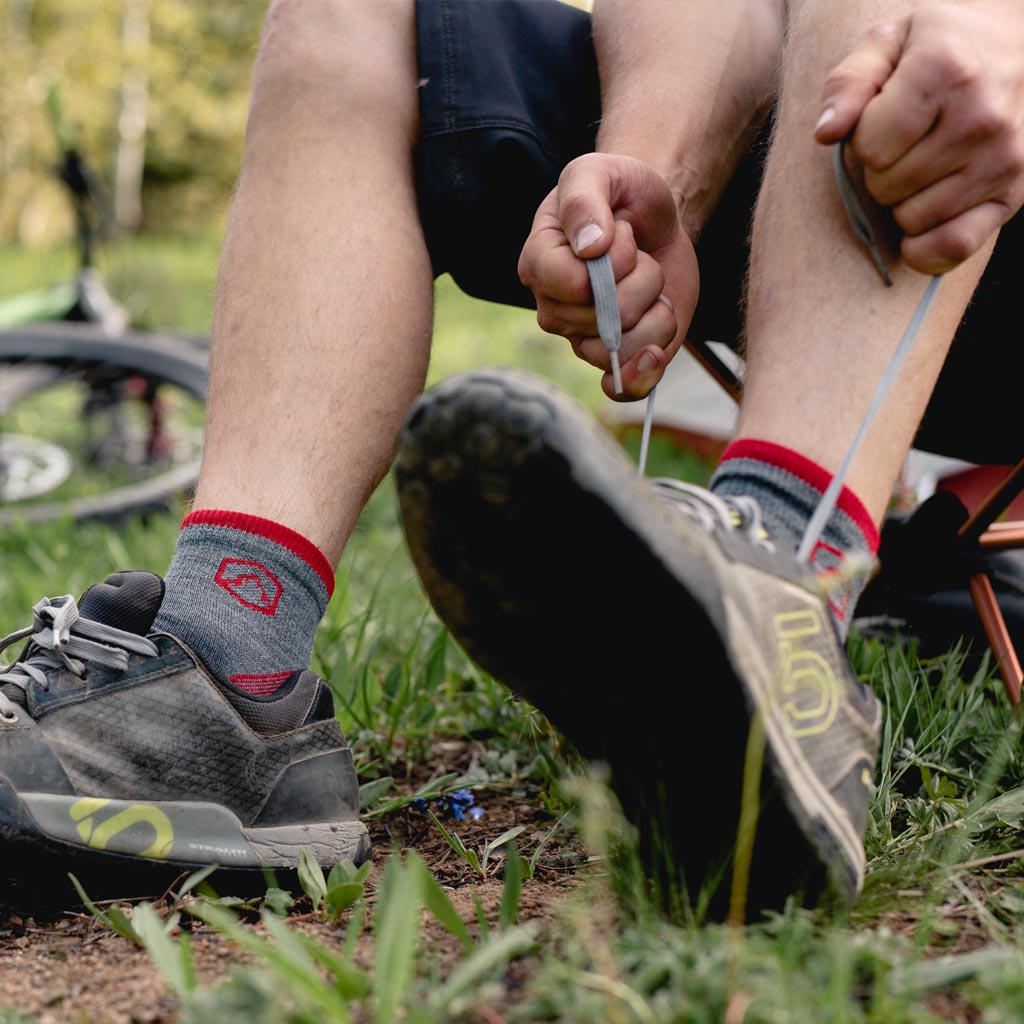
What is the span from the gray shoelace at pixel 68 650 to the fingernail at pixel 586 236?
56 centimetres

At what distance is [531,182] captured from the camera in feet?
4.73

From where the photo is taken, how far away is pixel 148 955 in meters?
0.95

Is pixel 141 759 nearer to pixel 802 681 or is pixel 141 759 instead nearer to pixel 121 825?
pixel 121 825

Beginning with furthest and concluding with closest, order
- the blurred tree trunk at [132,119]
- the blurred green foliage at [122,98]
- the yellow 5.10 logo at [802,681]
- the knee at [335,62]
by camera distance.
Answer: the blurred tree trunk at [132,119] < the blurred green foliage at [122,98] < the knee at [335,62] < the yellow 5.10 logo at [802,681]

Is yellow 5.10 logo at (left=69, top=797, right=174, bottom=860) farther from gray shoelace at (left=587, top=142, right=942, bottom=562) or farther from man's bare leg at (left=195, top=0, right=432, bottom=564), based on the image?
gray shoelace at (left=587, top=142, right=942, bottom=562)

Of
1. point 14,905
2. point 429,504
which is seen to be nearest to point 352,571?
point 14,905

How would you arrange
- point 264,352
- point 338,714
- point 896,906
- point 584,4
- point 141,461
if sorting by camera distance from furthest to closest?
point 141,461 → point 584,4 → point 338,714 → point 264,352 → point 896,906

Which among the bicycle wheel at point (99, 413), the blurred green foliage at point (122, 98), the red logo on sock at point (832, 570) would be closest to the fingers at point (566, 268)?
the red logo on sock at point (832, 570)

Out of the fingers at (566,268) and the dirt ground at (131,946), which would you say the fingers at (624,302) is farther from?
the dirt ground at (131,946)

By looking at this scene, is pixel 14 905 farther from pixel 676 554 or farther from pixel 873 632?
pixel 873 632

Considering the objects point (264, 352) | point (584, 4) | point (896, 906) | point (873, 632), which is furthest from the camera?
point (584, 4)

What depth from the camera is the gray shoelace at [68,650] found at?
1069mm

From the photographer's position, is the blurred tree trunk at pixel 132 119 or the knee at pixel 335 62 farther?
the blurred tree trunk at pixel 132 119

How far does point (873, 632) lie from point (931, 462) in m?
1.37
